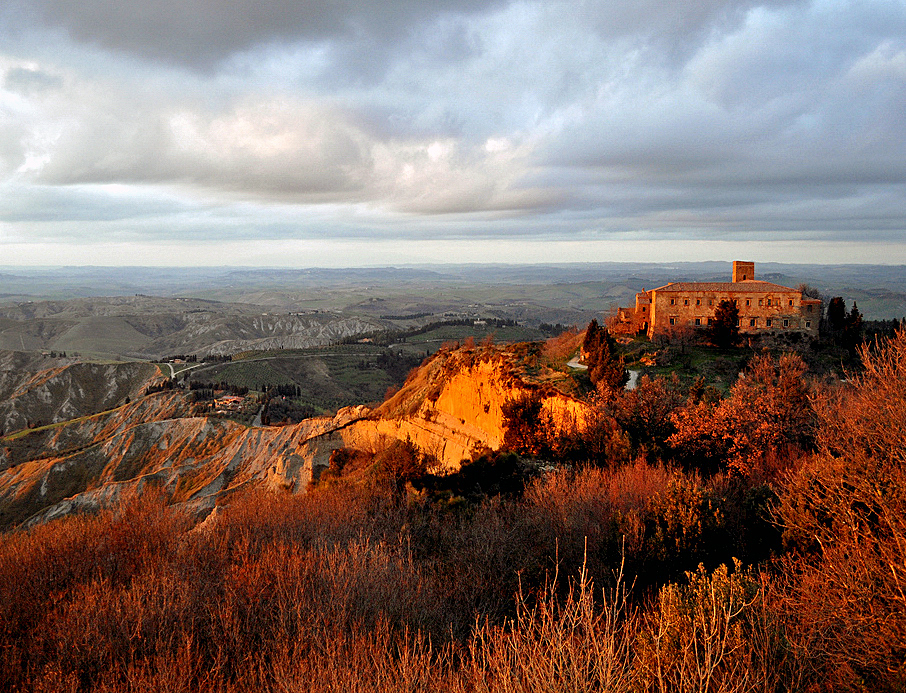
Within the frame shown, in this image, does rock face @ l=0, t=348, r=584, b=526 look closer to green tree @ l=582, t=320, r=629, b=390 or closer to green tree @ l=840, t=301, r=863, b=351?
green tree @ l=582, t=320, r=629, b=390

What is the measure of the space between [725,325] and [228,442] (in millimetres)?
70102

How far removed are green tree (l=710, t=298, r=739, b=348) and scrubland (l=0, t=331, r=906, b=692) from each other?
25343 millimetres

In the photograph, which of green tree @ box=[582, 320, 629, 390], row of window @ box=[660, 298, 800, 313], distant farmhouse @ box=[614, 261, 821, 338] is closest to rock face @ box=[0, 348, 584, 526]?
green tree @ box=[582, 320, 629, 390]

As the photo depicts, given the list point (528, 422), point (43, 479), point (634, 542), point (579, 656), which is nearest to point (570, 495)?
point (634, 542)

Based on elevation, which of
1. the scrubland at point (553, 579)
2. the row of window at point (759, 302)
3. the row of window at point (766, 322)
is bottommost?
the scrubland at point (553, 579)

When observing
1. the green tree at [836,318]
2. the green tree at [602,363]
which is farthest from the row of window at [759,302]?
the green tree at [602,363]

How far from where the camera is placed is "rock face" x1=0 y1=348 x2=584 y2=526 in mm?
46062

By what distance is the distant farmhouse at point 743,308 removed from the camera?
5897 cm

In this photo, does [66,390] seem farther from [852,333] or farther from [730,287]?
[852,333]

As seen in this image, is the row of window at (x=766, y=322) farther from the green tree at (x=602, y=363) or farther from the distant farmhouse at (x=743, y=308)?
the green tree at (x=602, y=363)

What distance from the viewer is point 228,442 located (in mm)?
80438

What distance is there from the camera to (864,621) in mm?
10766

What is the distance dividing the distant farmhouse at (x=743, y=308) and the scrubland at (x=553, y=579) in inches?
1182

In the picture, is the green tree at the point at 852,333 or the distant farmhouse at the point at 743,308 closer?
the green tree at the point at 852,333
